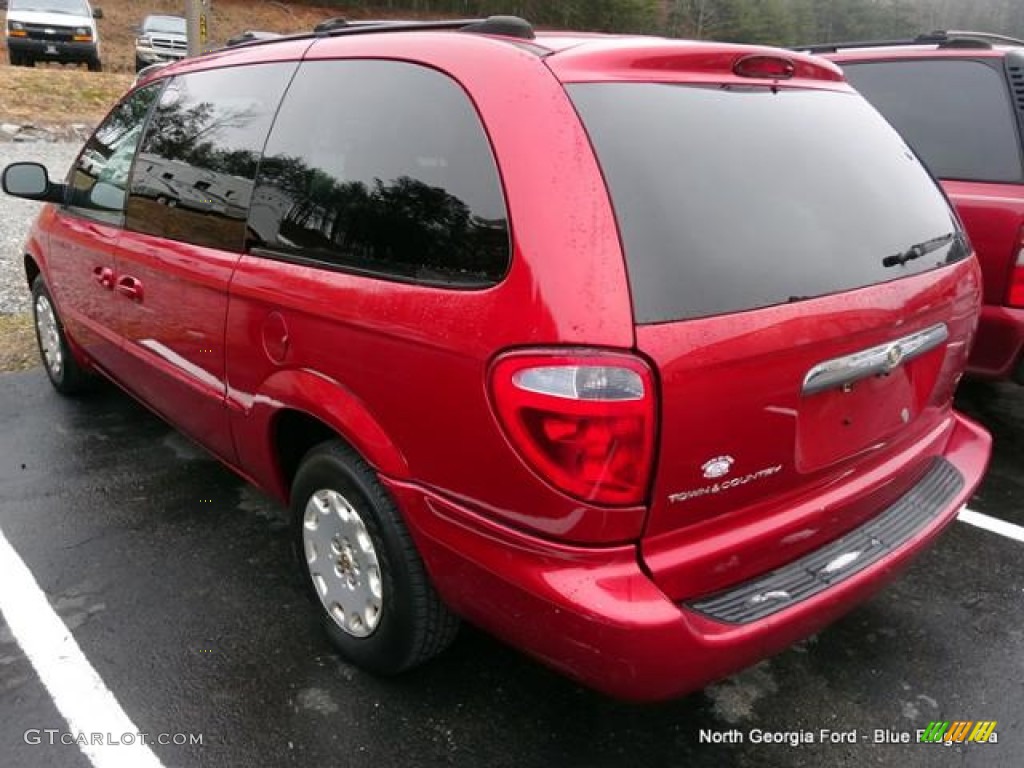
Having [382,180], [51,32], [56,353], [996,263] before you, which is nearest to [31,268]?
[56,353]

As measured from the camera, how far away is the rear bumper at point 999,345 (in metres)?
3.71

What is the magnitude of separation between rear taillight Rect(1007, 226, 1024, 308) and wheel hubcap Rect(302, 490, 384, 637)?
3097mm

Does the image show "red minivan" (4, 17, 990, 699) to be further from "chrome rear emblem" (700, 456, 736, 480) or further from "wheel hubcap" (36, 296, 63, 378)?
"wheel hubcap" (36, 296, 63, 378)

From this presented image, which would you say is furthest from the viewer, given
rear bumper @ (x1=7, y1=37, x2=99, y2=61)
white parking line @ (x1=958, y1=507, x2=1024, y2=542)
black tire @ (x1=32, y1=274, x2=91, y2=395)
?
rear bumper @ (x1=7, y1=37, x2=99, y2=61)

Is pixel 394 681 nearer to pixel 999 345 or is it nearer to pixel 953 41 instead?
pixel 999 345

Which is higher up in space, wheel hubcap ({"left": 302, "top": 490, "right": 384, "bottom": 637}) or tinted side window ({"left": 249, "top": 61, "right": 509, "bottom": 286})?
tinted side window ({"left": 249, "top": 61, "right": 509, "bottom": 286})

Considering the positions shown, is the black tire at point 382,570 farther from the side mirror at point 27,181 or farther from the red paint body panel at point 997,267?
the red paint body panel at point 997,267

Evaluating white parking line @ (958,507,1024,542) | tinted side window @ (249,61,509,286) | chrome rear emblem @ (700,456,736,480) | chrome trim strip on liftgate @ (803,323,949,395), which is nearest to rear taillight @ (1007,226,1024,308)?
white parking line @ (958,507,1024,542)

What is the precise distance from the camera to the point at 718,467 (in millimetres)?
1838

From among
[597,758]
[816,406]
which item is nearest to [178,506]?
[597,758]

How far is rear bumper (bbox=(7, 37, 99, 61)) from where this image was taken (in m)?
17.3

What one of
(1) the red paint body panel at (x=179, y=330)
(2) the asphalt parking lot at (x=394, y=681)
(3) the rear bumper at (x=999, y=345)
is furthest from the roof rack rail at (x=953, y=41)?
(1) the red paint body panel at (x=179, y=330)

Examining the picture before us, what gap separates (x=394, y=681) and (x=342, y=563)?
15.4 inches

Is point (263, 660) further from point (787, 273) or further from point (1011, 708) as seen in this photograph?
point (1011, 708)
